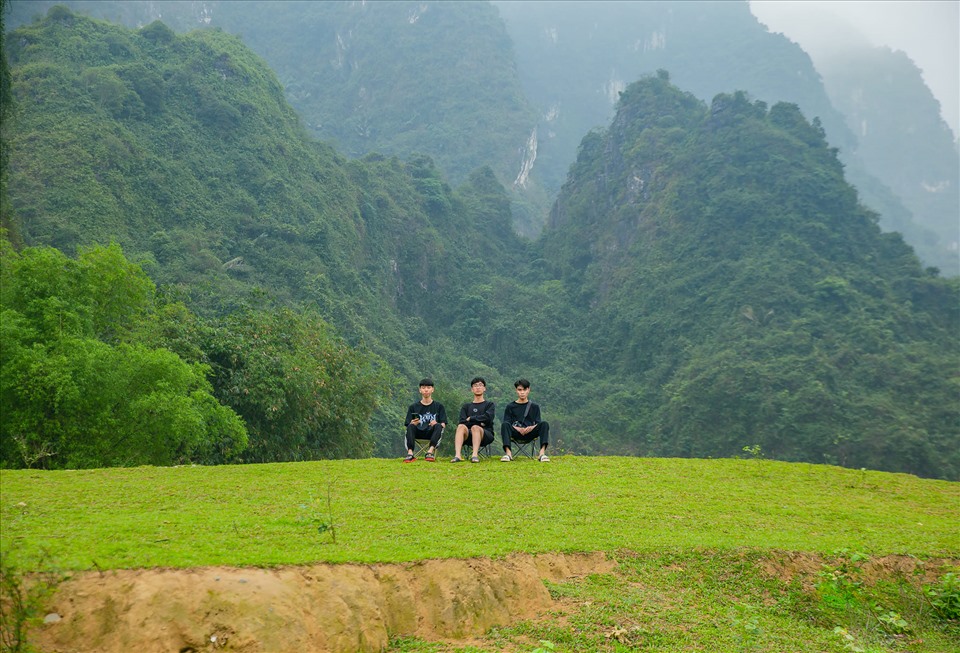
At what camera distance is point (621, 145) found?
273 ft

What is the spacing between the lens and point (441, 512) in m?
9.26

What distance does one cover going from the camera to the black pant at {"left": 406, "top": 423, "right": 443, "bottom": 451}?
1270 centimetres

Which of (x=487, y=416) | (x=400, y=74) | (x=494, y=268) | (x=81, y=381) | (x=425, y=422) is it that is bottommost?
(x=425, y=422)

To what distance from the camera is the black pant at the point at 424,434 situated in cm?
1270

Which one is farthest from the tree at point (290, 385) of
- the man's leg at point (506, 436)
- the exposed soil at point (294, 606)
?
the exposed soil at point (294, 606)

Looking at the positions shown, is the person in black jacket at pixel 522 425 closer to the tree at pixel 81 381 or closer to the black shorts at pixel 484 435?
the black shorts at pixel 484 435

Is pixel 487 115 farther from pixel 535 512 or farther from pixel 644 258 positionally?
pixel 535 512

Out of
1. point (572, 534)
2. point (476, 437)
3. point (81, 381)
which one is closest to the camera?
point (572, 534)

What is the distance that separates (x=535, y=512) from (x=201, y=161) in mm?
57595

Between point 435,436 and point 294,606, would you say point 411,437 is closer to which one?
point 435,436

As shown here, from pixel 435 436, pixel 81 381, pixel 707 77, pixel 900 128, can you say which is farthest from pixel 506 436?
pixel 900 128

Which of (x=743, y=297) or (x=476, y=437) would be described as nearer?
(x=476, y=437)

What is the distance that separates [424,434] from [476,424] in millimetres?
923

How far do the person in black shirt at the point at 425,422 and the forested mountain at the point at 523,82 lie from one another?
97.0 meters
